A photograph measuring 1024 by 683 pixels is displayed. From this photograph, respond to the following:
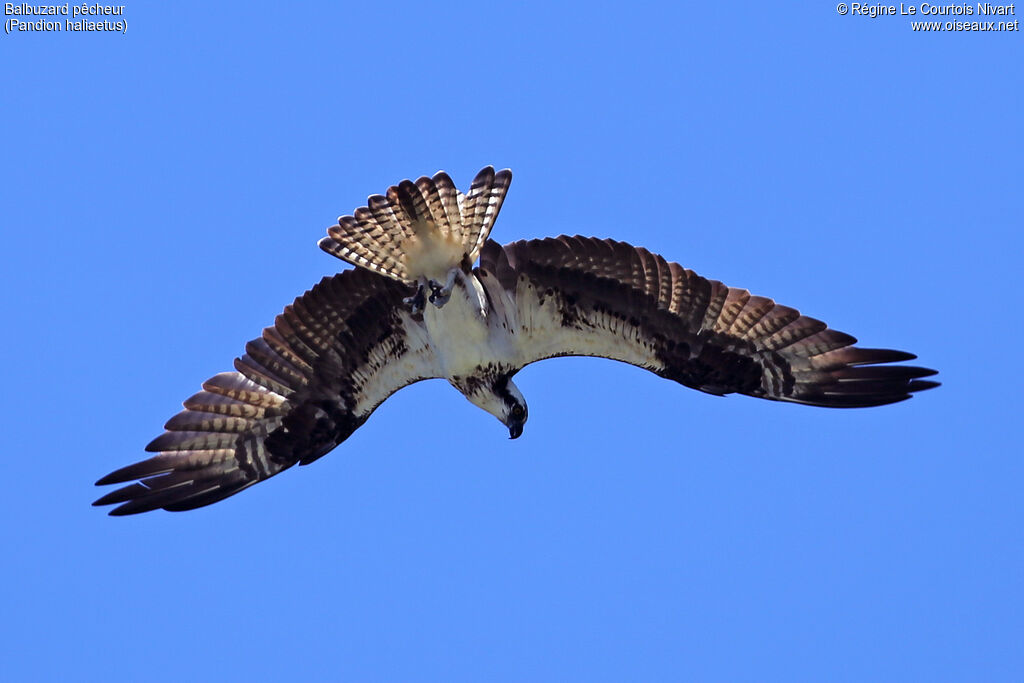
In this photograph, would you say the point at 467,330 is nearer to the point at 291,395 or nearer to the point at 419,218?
the point at 419,218

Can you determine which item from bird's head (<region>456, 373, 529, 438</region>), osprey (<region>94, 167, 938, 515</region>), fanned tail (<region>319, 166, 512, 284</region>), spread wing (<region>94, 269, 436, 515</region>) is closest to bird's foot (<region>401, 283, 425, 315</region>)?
osprey (<region>94, 167, 938, 515</region>)

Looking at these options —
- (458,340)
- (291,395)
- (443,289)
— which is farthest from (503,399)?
(291,395)

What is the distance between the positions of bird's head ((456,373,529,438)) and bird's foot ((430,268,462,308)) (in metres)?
0.72

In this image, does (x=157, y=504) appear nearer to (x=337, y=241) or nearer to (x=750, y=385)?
(x=337, y=241)

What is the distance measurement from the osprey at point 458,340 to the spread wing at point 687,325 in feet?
0.04

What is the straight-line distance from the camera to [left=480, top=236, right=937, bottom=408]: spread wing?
12633mm

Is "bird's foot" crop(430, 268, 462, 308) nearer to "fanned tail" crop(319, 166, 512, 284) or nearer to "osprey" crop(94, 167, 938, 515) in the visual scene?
"osprey" crop(94, 167, 938, 515)

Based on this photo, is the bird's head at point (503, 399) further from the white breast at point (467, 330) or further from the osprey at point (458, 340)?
the white breast at point (467, 330)

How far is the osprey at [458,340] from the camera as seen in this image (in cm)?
1252

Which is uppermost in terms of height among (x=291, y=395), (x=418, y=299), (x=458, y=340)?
(x=418, y=299)

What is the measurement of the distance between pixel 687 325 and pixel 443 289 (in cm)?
190

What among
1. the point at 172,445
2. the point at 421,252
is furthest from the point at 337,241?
the point at 172,445

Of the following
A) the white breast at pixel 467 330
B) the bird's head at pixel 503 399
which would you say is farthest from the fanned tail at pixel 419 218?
the bird's head at pixel 503 399

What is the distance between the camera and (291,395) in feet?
45.4
